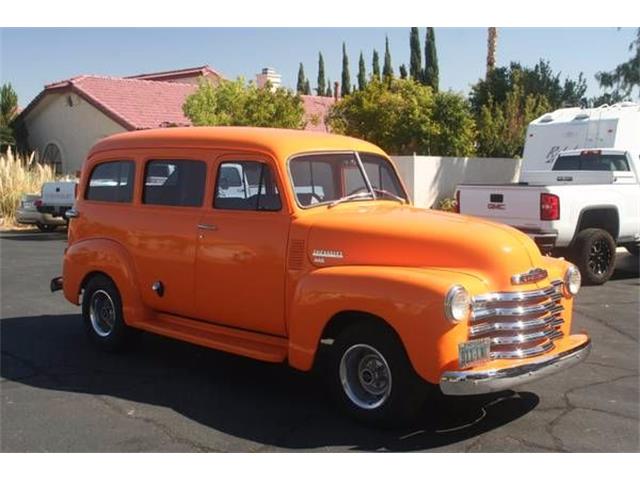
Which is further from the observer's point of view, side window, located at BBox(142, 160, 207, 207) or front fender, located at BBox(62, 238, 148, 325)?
front fender, located at BBox(62, 238, 148, 325)

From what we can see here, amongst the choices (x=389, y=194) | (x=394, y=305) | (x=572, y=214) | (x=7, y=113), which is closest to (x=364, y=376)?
(x=394, y=305)

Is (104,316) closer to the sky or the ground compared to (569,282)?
closer to the ground

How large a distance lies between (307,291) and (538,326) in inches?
62.5

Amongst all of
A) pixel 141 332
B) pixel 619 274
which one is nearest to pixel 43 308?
pixel 141 332

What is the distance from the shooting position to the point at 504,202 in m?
10.0

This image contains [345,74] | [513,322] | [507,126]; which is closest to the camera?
[513,322]

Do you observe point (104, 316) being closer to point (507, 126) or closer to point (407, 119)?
point (407, 119)

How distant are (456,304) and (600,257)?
21.9ft

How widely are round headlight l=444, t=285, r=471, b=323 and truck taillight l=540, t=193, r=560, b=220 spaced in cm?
554

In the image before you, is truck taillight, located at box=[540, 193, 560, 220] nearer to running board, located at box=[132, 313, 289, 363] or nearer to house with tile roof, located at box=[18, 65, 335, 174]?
running board, located at box=[132, 313, 289, 363]

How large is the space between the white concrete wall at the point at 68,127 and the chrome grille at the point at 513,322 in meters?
23.4

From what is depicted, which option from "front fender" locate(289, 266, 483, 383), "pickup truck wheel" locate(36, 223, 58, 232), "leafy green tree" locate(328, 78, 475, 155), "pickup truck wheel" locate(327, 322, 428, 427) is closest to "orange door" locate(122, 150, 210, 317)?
"front fender" locate(289, 266, 483, 383)

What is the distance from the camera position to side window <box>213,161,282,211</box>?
5734 millimetres

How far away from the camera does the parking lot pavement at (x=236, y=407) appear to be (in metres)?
4.64
